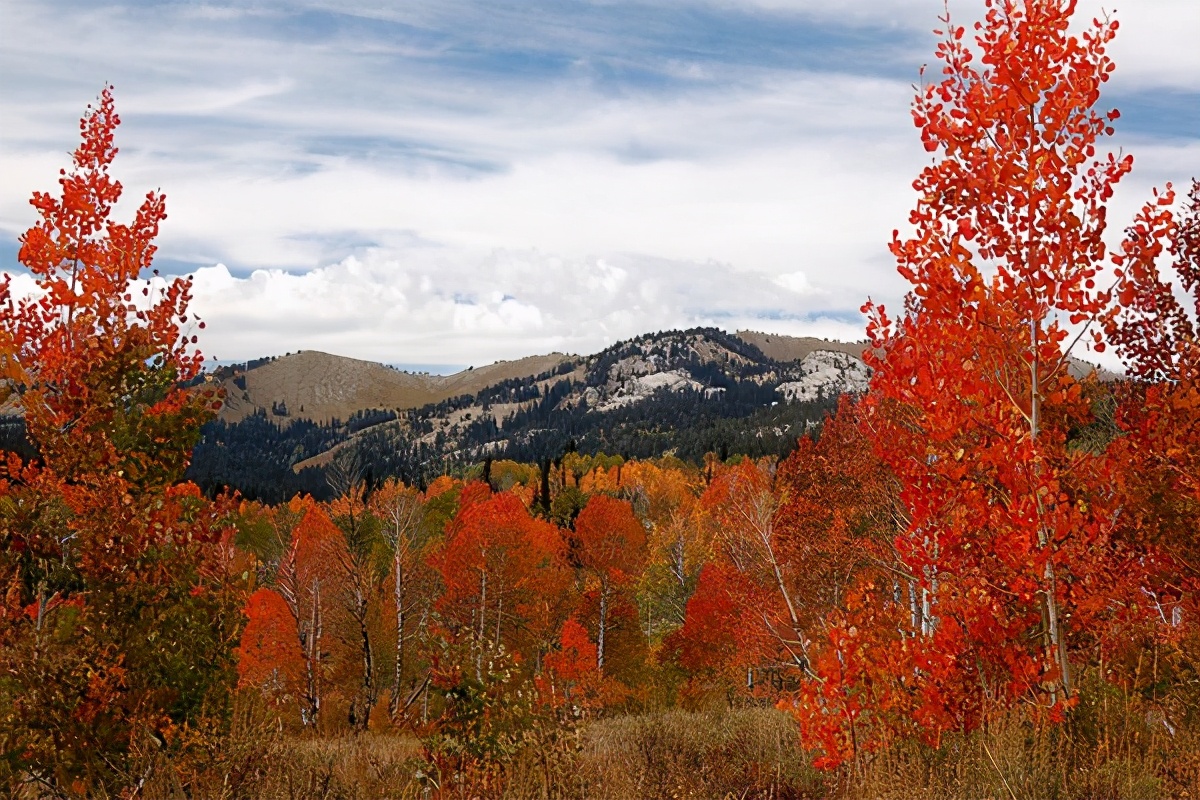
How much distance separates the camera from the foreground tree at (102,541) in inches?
341

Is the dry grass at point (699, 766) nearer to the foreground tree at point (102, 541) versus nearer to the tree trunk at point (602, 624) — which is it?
the foreground tree at point (102, 541)

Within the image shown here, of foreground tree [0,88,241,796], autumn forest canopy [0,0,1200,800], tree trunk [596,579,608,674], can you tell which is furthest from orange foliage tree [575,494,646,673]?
foreground tree [0,88,241,796]

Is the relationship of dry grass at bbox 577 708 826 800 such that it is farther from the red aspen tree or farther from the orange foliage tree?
→ the orange foliage tree

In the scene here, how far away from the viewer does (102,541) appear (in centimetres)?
935

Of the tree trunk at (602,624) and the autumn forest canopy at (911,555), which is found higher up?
the autumn forest canopy at (911,555)

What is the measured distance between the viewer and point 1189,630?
934cm

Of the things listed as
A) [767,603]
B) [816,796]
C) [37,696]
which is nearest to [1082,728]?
[816,796]

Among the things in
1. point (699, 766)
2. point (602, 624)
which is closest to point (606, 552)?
point (602, 624)

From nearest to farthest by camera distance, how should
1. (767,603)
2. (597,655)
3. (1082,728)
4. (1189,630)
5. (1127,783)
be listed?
1. (1127,783)
2. (1082,728)
3. (1189,630)
4. (767,603)
5. (597,655)

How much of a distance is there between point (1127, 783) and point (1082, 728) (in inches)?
48.1

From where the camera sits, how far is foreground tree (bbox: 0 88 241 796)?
28.4 feet

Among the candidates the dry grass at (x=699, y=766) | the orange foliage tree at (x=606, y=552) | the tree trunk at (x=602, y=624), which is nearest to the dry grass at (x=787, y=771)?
the dry grass at (x=699, y=766)

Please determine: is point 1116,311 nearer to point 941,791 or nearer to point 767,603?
point 941,791

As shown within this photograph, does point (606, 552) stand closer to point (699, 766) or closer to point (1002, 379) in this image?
point (699, 766)
